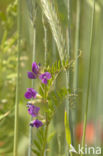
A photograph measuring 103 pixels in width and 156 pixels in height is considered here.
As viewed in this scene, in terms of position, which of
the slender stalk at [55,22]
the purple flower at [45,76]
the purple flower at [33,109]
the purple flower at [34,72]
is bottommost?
the purple flower at [33,109]

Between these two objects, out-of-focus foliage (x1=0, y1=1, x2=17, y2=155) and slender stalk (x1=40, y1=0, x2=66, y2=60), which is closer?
slender stalk (x1=40, y1=0, x2=66, y2=60)

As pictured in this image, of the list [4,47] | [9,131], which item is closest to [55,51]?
[4,47]

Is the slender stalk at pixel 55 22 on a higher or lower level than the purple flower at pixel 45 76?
higher

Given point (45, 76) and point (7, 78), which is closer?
point (45, 76)

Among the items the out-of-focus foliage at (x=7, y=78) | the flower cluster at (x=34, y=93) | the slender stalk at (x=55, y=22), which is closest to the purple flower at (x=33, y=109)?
the flower cluster at (x=34, y=93)

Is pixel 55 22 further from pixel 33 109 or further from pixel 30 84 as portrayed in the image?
pixel 30 84

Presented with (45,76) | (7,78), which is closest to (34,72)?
(45,76)

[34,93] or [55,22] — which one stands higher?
[55,22]

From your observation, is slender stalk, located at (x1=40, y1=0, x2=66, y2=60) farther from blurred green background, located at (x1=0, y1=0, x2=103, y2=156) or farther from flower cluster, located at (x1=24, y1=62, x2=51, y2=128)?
blurred green background, located at (x1=0, y1=0, x2=103, y2=156)

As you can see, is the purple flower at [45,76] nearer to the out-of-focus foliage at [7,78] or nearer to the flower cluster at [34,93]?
the flower cluster at [34,93]

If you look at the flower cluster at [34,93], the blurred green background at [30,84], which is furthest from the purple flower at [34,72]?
the blurred green background at [30,84]

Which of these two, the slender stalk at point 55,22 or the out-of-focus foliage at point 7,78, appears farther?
the out-of-focus foliage at point 7,78

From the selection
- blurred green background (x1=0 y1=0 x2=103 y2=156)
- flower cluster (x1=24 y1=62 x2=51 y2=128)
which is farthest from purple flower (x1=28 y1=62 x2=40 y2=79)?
blurred green background (x1=0 y1=0 x2=103 y2=156)
